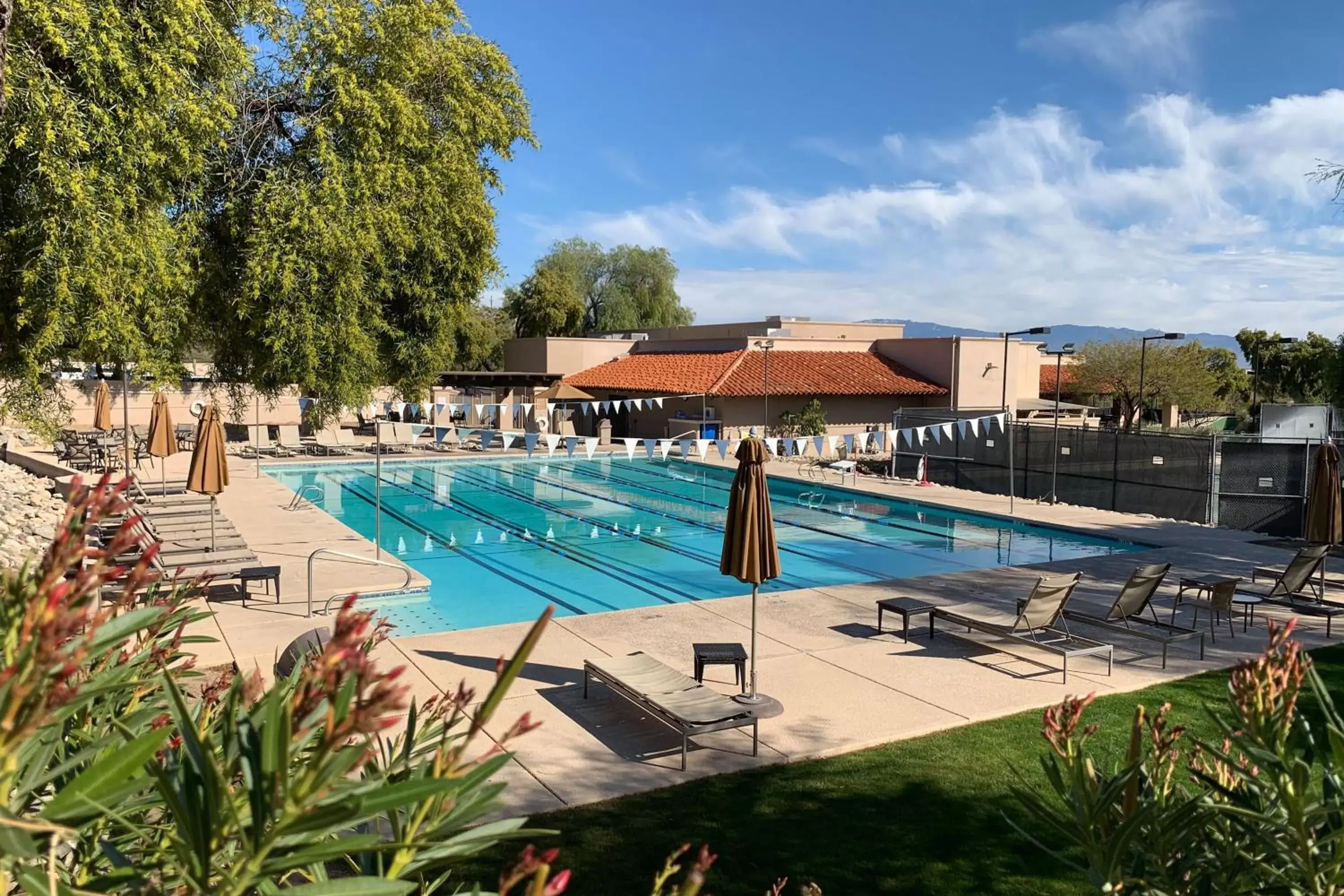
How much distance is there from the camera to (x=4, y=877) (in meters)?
1.45

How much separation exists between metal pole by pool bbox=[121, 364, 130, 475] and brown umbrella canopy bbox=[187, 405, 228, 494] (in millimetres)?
869

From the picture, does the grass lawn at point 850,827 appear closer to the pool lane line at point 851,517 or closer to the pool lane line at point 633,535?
the pool lane line at point 633,535

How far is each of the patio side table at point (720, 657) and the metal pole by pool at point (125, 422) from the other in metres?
5.10

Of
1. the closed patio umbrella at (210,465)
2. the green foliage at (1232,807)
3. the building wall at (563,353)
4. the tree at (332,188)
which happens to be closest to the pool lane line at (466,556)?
the closed patio umbrella at (210,465)

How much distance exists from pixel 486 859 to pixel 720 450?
27905 millimetres

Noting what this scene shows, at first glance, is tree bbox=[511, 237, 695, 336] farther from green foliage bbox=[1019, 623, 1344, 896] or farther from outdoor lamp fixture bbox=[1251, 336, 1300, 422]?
green foliage bbox=[1019, 623, 1344, 896]

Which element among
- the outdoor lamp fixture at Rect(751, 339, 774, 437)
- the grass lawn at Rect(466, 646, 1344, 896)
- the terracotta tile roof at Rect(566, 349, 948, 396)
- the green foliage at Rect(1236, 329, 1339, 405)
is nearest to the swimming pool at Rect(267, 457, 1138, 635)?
the grass lawn at Rect(466, 646, 1344, 896)

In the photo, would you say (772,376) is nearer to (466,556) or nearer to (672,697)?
(466,556)

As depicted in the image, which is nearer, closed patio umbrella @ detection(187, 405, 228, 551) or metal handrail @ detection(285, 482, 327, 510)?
closed patio umbrella @ detection(187, 405, 228, 551)

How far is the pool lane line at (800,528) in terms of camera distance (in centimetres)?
1738

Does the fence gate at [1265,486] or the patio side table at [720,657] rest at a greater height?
the fence gate at [1265,486]

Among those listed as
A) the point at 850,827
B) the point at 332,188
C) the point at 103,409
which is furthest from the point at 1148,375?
the point at 850,827

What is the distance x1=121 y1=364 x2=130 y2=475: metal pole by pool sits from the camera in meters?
11.9

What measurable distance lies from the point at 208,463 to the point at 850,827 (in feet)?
36.1
